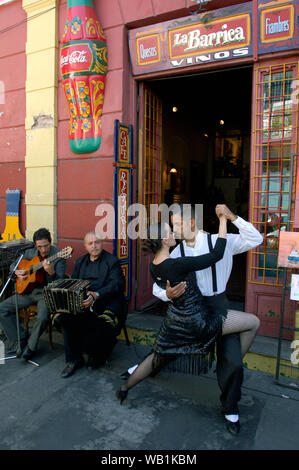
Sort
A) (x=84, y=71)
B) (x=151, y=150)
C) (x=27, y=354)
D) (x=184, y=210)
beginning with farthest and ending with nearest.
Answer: (x=151, y=150), (x=84, y=71), (x=27, y=354), (x=184, y=210)

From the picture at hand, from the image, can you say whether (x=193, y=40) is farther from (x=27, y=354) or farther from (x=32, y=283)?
(x=27, y=354)

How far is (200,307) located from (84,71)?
136 inches

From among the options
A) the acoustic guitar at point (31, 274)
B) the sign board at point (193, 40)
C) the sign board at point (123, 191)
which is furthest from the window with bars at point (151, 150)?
the acoustic guitar at point (31, 274)

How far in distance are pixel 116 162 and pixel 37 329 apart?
218cm

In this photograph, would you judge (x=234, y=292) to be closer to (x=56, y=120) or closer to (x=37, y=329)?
(x=37, y=329)

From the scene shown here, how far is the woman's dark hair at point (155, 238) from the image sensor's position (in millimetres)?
2654

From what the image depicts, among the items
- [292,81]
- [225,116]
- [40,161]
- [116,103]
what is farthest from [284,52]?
[225,116]

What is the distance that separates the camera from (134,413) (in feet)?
9.46

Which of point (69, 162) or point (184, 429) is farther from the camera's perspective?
point (69, 162)

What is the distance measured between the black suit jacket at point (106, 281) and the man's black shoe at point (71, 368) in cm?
54

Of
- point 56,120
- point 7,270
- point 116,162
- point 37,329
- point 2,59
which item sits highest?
point 2,59

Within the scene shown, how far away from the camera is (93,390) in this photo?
326 centimetres
